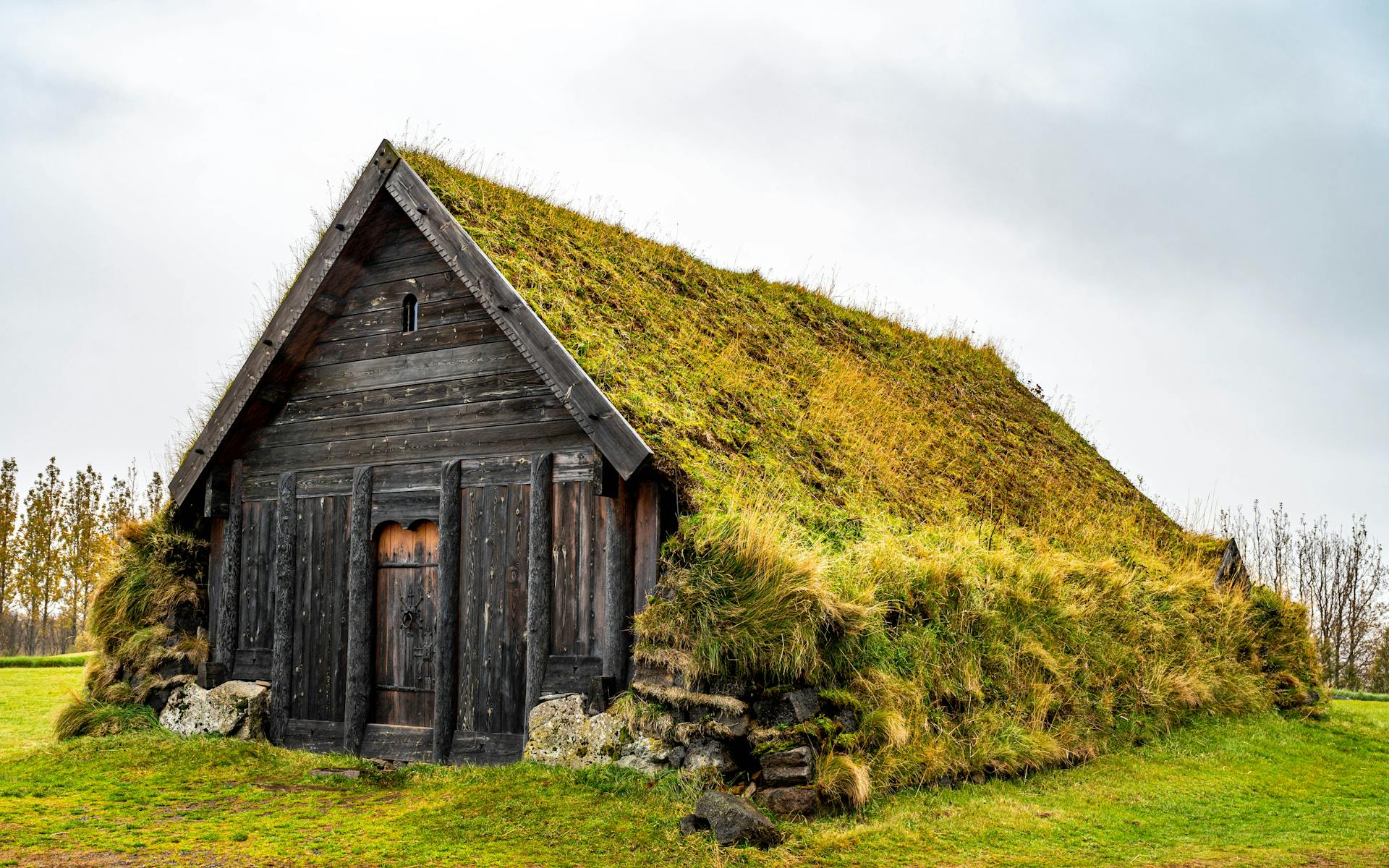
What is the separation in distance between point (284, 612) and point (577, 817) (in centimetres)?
581

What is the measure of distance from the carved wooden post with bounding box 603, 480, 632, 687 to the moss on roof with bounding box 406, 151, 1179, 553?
2.61 ft

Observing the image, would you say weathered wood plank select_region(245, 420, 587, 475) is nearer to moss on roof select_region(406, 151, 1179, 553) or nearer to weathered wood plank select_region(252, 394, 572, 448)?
weathered wood plank select_region(252, 394, 572, 448)

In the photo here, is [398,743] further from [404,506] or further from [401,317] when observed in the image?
[401,317]

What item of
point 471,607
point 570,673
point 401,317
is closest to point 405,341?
point 401,317

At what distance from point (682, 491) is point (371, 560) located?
14.4ft

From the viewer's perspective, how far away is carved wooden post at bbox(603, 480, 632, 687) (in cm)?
981

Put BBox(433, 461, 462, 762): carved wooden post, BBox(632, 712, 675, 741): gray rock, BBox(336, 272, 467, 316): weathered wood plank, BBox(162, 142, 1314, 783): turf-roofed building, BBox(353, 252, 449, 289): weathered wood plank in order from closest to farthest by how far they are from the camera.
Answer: BBox(632, 712, 675, 741): gray rock → BBox(162, 142, 1314, 783): turf-roofed building → BBox(433, 461, 462, 762): carved wooden post → BBox(336, 272, 467, 316): weathered wood plank → BBox(353, 252, 449, 289): weathered wood plank

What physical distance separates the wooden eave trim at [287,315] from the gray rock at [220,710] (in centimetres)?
243

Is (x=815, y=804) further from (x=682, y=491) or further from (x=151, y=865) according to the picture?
(x=151, y=865)

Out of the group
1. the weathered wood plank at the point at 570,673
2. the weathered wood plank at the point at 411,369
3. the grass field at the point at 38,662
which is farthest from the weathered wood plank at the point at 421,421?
the grass field at the point at 38,662

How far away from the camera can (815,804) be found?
324 inches

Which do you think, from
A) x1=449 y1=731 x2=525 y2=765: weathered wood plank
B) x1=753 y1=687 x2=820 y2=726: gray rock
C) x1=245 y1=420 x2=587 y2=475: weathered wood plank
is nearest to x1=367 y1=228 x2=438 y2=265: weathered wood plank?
x1=245 y1=420 x2=587 y2=475: weathered wood plank

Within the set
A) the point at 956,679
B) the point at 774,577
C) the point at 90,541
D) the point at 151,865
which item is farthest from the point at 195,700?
the point at 90,541

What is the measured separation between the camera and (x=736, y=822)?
7.64m
